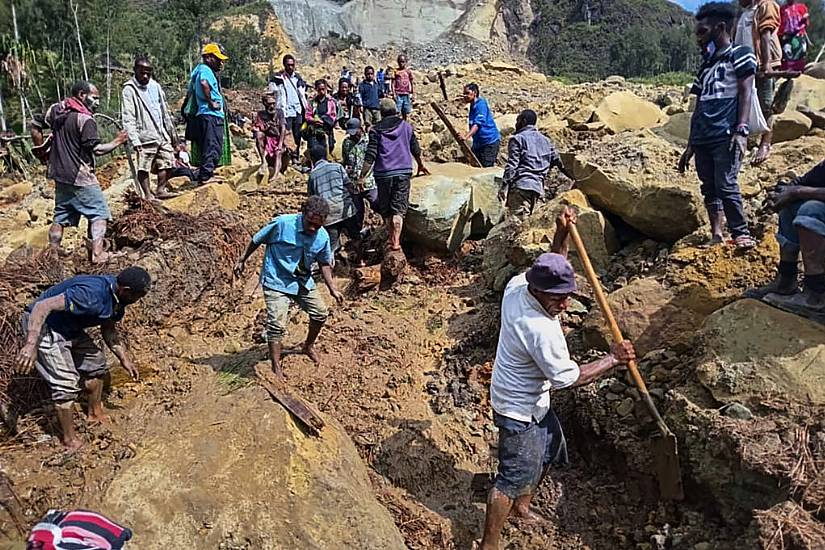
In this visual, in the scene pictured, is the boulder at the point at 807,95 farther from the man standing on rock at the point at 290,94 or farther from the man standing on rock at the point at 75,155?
the man standing on rock at the point at 75,155

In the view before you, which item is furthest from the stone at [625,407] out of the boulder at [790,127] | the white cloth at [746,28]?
the boulder at [790,127]

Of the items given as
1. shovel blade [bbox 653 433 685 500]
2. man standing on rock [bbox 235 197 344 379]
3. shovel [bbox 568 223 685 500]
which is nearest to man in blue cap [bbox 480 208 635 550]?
shovel [bbox 568 223 685 500]

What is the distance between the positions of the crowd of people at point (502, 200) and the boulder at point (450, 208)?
10.7 inches

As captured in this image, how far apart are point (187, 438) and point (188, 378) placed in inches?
66.5

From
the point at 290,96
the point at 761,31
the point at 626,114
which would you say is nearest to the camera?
the point at 761,31

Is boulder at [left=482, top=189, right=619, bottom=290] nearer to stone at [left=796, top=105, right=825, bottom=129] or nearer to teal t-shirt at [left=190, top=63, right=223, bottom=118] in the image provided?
stone at [left=796, top=105, right=825, bottom=129]

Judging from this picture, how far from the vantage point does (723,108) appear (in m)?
3.94

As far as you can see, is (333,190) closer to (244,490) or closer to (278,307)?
(278,307)

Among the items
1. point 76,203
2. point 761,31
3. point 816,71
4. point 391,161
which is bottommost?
point 76,203

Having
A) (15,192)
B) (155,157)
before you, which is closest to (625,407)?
(155,157)

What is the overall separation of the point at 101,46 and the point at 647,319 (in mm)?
25812

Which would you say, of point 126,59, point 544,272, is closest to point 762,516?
point 544,272

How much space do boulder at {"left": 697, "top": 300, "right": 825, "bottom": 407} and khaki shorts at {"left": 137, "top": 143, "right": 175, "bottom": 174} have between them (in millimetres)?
5715

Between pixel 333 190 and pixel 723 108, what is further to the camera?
pixel 333 190
